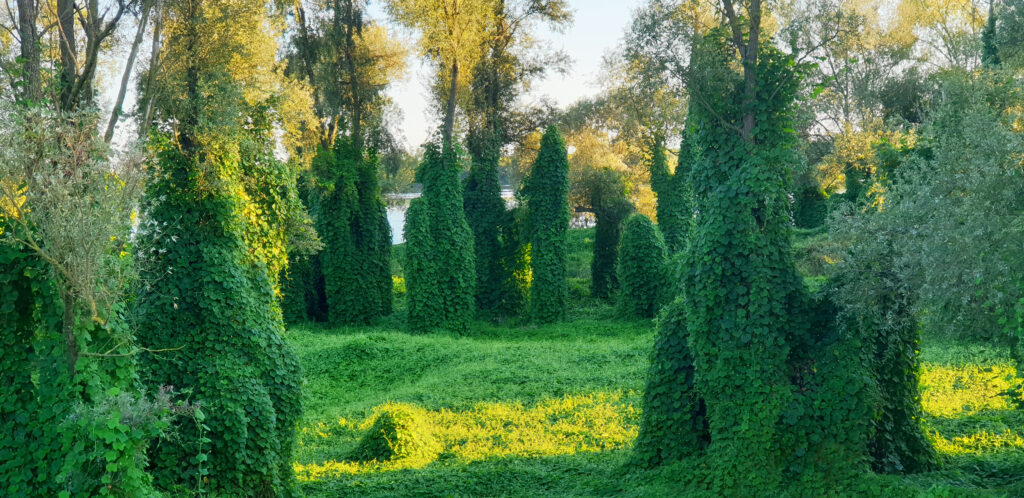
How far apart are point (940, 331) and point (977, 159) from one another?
65.2 inches

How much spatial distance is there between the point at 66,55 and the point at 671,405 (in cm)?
797

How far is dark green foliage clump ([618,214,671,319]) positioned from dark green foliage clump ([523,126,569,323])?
1.94m

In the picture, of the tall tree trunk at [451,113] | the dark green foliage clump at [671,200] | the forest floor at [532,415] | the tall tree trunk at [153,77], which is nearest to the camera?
the forest floor at [532,415]

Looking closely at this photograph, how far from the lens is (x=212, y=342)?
26.2ft

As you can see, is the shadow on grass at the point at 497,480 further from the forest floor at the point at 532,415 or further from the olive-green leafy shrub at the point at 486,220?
the olive-green leafy shrub at the point at 486,220

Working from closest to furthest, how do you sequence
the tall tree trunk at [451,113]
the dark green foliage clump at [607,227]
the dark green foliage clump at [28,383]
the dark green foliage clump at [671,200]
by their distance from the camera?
the dark green foliage clump at [28,383] → the tall tree trunk at [451,113] → the dark green foliage clump at [671,200] → the dark green foliage clump at [607,227]

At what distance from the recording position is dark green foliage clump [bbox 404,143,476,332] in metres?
22.0

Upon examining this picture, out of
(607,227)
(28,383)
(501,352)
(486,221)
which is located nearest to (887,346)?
(28,383)

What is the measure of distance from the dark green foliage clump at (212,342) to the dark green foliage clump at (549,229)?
15359mm

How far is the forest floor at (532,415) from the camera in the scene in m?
8.94

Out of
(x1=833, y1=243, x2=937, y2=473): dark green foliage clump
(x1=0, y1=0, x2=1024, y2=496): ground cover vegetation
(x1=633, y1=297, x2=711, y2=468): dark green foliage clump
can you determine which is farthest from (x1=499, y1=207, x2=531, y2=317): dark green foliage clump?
(x1=833, y1=243, x2=937, y2=473): dark green foliage clump

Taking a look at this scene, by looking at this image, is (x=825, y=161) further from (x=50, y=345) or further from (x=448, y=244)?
(x=50, y=345)

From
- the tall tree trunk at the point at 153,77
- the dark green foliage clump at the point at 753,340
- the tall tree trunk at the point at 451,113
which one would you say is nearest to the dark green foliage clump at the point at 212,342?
the tall tree trunk at the point at 153,77

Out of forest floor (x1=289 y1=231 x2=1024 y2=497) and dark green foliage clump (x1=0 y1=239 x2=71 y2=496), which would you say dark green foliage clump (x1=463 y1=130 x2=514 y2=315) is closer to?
forest floor (x1=289 y1=231 x2=1024 y2=497)
